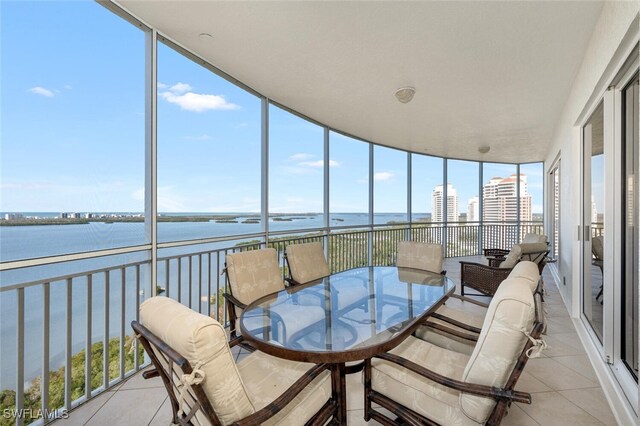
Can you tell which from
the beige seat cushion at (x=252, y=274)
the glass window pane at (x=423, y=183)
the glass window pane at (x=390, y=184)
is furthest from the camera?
the glass window pane at (x=423, y=183)

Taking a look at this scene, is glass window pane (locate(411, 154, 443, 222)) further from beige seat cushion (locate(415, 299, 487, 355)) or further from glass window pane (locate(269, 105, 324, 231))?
beige seat cushion (locate(415, 299, 487, 355))

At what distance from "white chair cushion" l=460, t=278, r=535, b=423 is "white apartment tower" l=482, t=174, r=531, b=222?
7662 mm

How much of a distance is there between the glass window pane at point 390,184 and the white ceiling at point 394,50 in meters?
2.02

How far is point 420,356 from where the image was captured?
1588 mm

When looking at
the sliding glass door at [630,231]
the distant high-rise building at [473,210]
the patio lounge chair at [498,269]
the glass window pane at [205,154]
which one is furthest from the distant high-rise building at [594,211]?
the distant high-rise building at [473,210]

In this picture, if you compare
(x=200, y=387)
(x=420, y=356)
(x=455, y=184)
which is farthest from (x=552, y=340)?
(x=455, y=184)

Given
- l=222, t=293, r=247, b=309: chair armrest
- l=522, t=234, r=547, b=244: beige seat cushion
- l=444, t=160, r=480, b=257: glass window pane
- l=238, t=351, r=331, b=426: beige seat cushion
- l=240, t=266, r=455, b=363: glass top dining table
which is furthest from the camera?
l=444, t=160, r=480, b=257: glass window pane

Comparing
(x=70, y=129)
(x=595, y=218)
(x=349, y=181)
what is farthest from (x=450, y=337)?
(x=349, y=181)

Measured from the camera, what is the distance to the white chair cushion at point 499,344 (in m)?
1.00

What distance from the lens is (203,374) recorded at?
2.71 ft

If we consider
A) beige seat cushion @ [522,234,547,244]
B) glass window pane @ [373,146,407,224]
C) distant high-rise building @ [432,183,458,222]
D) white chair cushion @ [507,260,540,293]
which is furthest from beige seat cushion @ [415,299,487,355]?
distant high-rise building @ [432,183,458,222]

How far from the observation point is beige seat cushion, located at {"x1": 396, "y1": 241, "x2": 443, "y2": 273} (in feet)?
10.3

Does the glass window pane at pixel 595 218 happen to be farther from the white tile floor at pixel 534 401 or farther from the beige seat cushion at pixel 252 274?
the beige seat cushion at pixel 252 274

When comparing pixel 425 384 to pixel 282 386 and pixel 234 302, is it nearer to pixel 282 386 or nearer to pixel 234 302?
pixel 282 386
